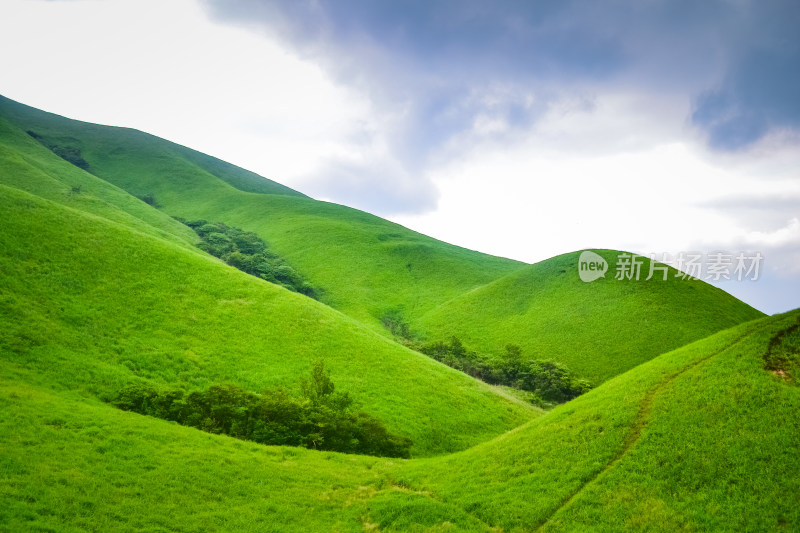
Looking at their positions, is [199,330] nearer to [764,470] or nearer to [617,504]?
[617,504]

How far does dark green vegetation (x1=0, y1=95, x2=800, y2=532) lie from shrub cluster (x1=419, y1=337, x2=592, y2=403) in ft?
20.1

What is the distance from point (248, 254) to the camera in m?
130

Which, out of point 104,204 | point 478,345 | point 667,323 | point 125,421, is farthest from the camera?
point 104,204

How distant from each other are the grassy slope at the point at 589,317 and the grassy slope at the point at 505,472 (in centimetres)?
5682

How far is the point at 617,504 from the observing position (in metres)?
16.6

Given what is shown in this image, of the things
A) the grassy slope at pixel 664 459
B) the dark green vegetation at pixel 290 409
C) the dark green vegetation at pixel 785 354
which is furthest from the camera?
the dark green vegetation at pixel 785 354

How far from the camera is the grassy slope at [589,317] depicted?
7912 centimetres

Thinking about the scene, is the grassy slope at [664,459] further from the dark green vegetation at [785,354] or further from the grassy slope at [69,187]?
the grassy slope at [69,187]

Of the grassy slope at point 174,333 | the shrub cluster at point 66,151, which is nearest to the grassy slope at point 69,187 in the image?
the shrub cluster at point 66,151

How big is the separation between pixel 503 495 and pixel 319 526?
8.30 m

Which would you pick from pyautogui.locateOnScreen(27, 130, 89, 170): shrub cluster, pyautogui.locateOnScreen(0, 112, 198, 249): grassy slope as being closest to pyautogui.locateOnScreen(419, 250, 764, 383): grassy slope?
pyautogui.locateOnScreen(0, 112, 198, 249): grassy slope

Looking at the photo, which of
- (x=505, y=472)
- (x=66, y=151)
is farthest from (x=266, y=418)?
(x=66, y=151)

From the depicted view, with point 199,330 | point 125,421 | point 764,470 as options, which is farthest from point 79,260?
point 764,470

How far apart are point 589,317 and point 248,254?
9558 centimetres
